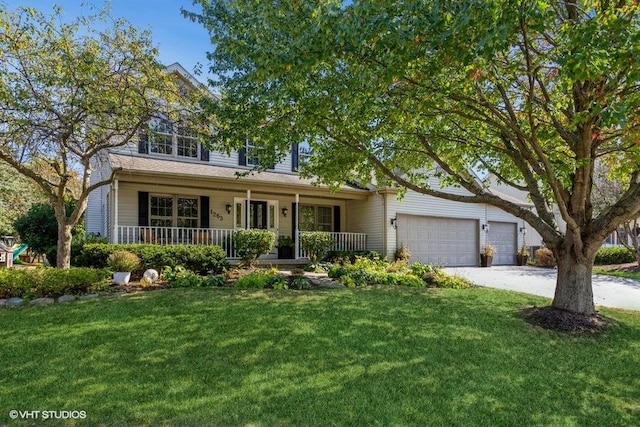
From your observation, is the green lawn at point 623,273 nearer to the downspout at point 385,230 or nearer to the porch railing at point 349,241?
the downspout at point 385,230

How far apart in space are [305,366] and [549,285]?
399 inches

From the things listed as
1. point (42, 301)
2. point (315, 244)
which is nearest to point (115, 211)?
point (42, 301)

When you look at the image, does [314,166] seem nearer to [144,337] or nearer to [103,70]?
[103,70]

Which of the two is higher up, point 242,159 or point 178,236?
point 242,159

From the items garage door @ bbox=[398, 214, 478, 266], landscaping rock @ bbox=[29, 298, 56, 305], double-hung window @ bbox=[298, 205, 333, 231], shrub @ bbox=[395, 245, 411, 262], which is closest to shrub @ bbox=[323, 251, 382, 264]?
shrub @ bbox=[395, 245, 411, 262]

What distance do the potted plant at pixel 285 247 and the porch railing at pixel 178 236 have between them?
1.97 metres

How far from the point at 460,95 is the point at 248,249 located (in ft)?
27.4

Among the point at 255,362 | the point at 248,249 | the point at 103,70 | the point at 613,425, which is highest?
the point at 103,70

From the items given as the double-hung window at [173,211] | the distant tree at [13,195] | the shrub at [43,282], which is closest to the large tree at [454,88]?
the shrub at [43,282]

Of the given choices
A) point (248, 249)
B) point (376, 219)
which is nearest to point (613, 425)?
point (248, 249)

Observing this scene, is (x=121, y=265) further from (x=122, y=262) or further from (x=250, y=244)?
(x=250, y=244)

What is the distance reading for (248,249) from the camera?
42.4 ft

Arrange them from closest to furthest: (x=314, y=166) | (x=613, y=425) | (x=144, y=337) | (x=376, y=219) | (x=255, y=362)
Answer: (x=613, y=425), (x=255, y=362), (x=144, y=337), (x=314, y=166), (x=376, y=219)

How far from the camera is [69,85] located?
26.8 feet
